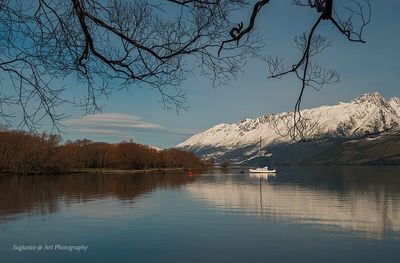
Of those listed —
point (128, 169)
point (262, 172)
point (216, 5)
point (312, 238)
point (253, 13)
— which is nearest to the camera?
point (253, 13)

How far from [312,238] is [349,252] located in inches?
126

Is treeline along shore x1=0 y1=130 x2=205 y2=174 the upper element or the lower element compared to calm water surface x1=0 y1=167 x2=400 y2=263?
upper

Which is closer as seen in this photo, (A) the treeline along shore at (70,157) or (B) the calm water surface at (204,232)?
(B) the calm water surface at (204,232)

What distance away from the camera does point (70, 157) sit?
13725 centimetres

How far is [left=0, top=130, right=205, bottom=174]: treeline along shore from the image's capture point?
4230 inches

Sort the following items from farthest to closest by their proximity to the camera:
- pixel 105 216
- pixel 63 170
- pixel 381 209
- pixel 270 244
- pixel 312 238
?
pixel 63 170, pixel 381 209, pixel 105 216, pixel 312 238, pixel 270 244

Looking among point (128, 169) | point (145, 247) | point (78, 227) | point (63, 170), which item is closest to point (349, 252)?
point (145, 247)

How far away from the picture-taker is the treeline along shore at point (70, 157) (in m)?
107

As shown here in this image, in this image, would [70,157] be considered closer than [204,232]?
No

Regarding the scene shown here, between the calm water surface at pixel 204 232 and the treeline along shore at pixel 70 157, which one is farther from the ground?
the treeline along shore at pixel 70 157

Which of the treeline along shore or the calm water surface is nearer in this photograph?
the calm water surface

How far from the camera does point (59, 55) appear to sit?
5.13 metres

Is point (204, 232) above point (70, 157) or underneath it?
underneath

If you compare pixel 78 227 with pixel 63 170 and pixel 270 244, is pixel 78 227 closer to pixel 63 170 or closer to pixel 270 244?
pixel 270 244
